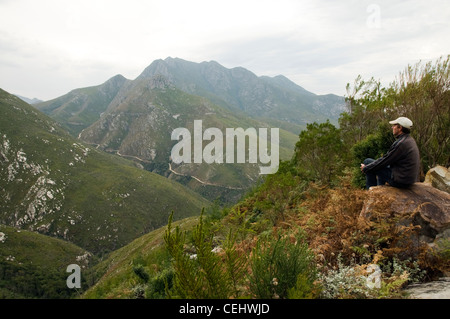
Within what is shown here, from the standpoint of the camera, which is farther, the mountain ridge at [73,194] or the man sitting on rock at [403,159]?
the mountain ridge at [73,194]

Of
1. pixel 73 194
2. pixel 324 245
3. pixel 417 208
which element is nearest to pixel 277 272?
pixel 324 245

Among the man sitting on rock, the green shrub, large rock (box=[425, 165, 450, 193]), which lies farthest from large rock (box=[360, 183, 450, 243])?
the green shrub

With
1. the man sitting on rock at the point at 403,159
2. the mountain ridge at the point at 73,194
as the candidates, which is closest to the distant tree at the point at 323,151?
the man sitting on rock at the point at 403,159

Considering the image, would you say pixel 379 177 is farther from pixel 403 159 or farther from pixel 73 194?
pixel 73 194

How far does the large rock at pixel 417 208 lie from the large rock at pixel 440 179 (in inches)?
61.9

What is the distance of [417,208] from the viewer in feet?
17.0

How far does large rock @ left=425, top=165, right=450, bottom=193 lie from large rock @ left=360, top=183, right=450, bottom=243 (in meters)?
1.57

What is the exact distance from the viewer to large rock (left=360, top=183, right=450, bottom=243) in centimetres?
525

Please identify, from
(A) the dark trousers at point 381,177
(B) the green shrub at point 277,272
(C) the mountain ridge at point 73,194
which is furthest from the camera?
(C) the mountain ridge at point 73,194

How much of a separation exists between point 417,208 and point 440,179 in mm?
3212

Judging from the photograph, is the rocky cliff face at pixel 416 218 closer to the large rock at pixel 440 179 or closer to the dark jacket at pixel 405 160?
the dark jacket at pixel 405 160

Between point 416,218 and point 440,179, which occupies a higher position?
point 440,179

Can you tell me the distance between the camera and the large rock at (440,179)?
23.4 ft
